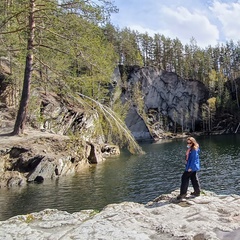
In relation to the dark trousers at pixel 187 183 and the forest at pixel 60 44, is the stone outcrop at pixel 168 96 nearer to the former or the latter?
the forest at pixel 60 44

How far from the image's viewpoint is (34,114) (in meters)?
32.8

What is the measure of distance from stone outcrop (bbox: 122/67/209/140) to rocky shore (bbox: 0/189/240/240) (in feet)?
310

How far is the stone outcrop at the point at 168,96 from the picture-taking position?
10644cm

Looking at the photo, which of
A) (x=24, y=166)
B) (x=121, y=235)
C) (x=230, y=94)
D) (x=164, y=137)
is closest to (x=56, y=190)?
(x=24, y=166)

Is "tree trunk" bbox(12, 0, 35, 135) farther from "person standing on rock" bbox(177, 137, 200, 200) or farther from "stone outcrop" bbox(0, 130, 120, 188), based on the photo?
"person standing on rock" bbox(177, 137, 200, 200)

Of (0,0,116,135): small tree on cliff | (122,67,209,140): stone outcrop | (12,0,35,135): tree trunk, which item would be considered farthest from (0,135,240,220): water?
(122,67,209,140): stone outcrop

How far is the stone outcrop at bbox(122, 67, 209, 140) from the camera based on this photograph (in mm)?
106438

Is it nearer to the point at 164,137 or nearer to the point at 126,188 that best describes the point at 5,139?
the point at 126,188

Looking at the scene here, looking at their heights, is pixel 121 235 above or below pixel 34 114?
below

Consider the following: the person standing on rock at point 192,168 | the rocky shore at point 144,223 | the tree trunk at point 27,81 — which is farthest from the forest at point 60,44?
the rocky shore at point 144,223

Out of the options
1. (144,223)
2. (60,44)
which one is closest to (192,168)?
(144,223)

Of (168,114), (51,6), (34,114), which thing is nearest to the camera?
(51,6)

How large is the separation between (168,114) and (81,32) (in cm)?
9538

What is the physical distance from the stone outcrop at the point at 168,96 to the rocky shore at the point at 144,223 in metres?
94.6
